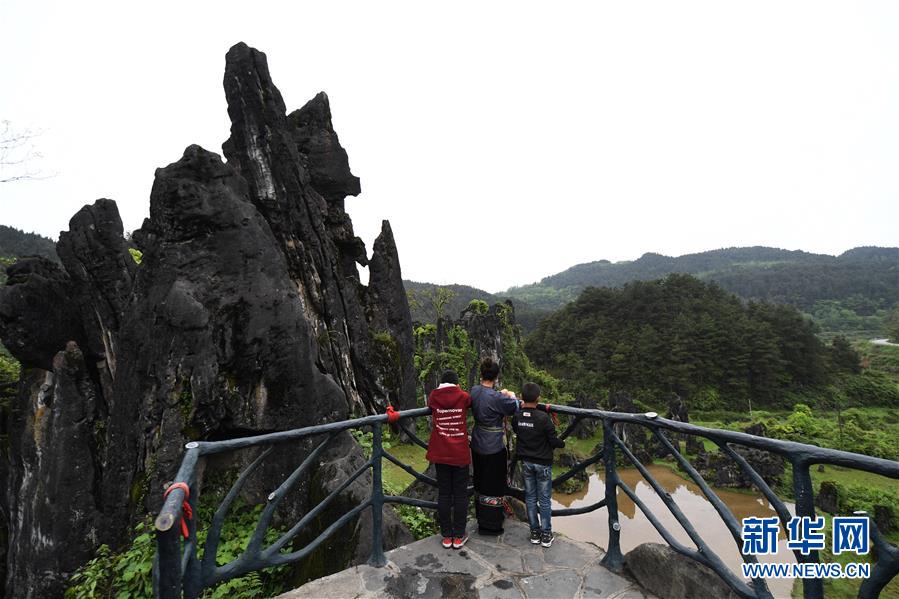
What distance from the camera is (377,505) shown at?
4.14 metres

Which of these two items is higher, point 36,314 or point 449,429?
point 36,314

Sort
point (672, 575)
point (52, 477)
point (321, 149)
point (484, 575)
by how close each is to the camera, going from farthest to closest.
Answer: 1. point (321, 149)
2. point (52, 477)
3. point (484, 575)
4. point (672, 575)

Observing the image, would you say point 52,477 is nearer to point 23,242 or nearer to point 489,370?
point 489,370

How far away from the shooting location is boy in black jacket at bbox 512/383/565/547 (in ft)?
14.9

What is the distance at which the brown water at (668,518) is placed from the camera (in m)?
19.7

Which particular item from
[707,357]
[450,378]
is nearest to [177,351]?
[450,378]

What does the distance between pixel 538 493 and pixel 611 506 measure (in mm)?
865

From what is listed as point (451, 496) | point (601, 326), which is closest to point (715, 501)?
point (451, 496)

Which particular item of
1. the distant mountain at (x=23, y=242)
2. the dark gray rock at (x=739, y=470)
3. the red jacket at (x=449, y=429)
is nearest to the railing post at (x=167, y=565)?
the red jacket at (x=449, y=429)

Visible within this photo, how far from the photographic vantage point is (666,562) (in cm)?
346

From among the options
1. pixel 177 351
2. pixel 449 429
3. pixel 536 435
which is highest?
pixel 177 351

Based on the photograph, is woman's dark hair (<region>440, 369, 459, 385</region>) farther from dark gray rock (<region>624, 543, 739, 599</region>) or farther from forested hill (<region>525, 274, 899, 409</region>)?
forested hill (<region>525, 274, 899, 409</region>)

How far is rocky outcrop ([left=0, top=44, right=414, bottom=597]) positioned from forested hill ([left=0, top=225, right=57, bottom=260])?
6214 centimetres

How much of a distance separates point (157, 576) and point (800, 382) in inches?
3321
